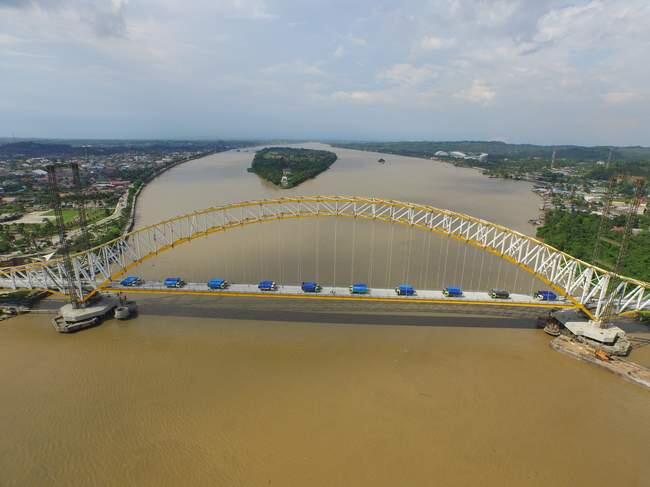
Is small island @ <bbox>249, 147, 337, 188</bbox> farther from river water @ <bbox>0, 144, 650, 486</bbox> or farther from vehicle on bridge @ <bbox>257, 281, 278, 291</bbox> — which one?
river water @ <bbox>0, 144, 650, 486</bbox>

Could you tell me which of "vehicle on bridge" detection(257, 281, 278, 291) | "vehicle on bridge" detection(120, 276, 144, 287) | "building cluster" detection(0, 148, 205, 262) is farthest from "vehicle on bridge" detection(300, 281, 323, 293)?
"building cluster" detection(0, 148, 205, 262)

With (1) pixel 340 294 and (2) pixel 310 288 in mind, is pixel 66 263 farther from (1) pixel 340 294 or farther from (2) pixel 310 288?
(1) pixel 340 294

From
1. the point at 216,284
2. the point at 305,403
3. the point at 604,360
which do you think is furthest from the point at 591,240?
the point at 216,284

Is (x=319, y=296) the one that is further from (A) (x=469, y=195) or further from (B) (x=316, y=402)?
(A) (x=469, y=195)

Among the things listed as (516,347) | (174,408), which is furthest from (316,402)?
(516,347)

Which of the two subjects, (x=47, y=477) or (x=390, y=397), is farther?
(x=390, y=397)

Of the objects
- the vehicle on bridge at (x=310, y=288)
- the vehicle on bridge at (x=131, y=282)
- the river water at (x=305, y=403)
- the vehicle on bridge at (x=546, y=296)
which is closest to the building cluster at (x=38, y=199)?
the vehicle on bridge at (x=131, y=282)
